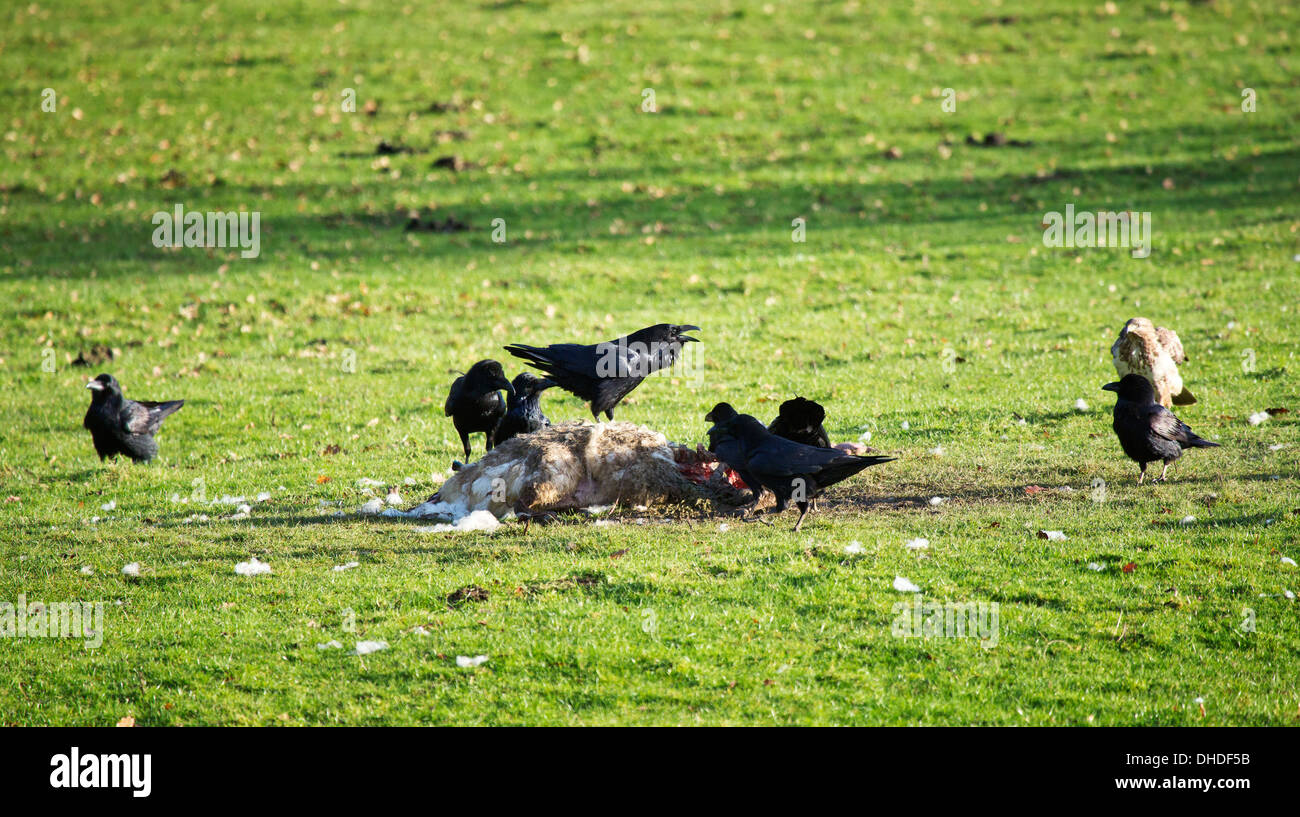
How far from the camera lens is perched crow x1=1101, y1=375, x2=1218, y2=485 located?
1214cm

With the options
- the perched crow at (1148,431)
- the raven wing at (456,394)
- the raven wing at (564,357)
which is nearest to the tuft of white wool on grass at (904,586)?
the perched crow at (1148,431)

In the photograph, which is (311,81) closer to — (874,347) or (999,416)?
(874,347)

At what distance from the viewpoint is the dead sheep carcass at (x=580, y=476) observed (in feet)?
39.8

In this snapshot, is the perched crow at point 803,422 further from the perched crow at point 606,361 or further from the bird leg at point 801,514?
the perched crow at point 606,361

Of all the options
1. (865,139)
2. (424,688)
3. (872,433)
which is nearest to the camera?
(424,688)

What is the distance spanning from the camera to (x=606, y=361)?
525 inches

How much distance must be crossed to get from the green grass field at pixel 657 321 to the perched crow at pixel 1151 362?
0.72 metres

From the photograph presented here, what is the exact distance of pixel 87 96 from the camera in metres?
37.2

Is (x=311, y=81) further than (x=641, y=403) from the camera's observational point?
Yes

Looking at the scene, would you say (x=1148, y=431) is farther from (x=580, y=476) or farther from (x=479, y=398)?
(x=479, y=398)

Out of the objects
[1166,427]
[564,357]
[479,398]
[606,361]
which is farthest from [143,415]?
[1166,427]

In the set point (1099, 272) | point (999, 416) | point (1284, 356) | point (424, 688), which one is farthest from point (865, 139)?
point (424, 688)

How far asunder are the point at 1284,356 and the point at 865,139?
18123mm

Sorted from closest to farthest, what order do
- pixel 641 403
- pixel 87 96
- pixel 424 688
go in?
pixel 424 688
pixel 641 403
pixel 87 96
